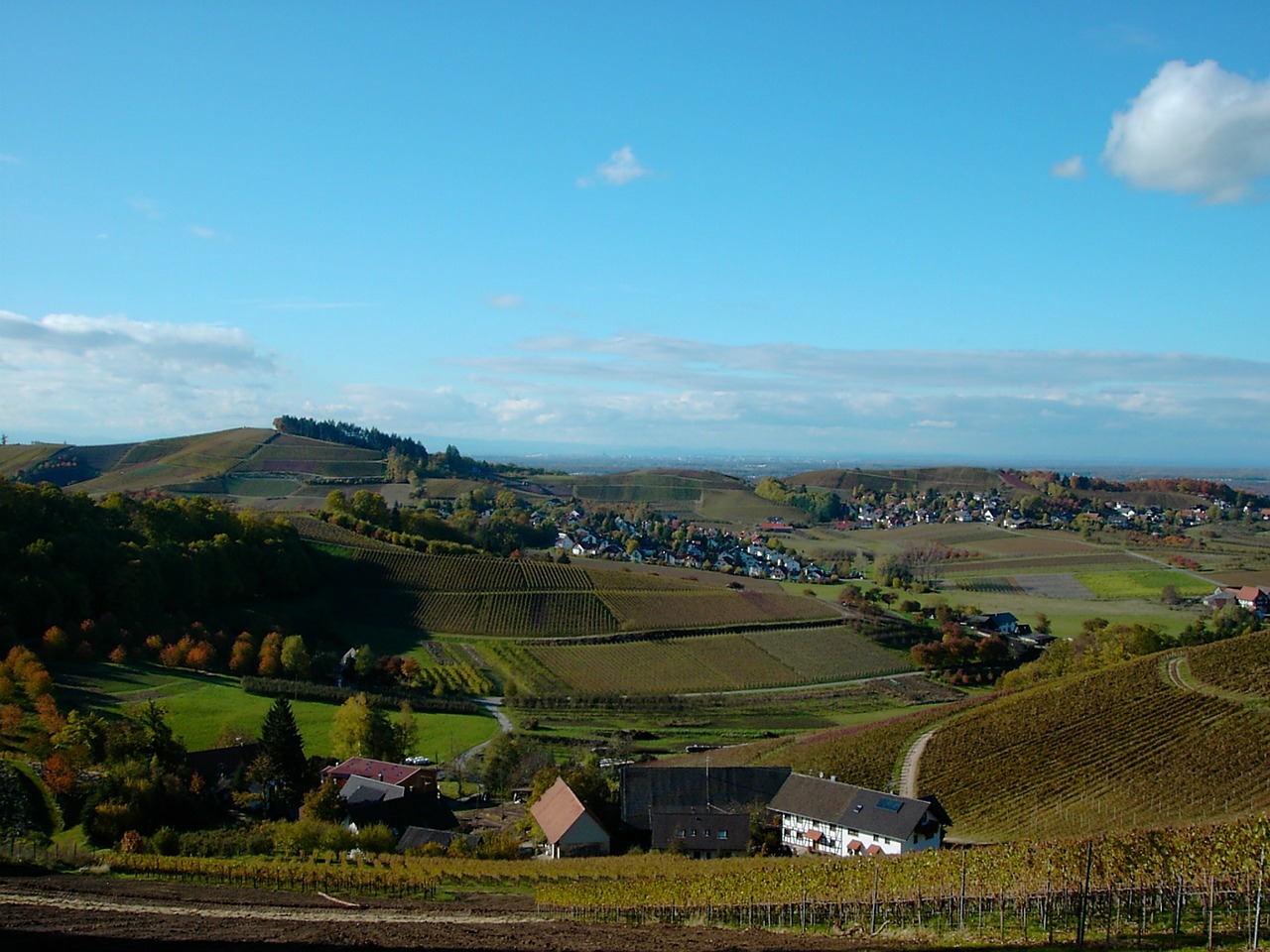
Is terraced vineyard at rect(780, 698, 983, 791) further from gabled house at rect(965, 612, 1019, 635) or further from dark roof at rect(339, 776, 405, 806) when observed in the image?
gabled house at rect(965, 612, 1019, 635)

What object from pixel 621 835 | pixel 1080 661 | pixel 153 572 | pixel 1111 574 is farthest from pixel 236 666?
pixel 1111 574

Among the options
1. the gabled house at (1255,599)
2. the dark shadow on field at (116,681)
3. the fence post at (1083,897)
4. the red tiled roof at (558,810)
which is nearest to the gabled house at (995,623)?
the gabled house at (1255,599)

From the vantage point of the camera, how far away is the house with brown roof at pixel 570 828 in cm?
3127

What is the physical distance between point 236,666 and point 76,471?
284 ft

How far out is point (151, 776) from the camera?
3069 centimetres

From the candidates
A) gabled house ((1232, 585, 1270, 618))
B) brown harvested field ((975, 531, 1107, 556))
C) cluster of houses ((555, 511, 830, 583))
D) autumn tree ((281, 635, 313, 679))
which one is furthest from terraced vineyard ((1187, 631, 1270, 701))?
brown harvested field ((975, 531, 1107, 556))

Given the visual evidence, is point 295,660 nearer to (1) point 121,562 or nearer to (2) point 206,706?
(2) point 206,706

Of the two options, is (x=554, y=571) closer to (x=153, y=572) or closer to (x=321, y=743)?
(x=153, y=572)

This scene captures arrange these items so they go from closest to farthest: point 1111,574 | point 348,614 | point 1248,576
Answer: point 348,614, point 1248,576, point 1111,574

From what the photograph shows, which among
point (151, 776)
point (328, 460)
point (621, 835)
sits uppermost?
point (328, 460)

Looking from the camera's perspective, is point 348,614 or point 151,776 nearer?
point 151,776

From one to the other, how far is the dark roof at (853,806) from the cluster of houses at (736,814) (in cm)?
3

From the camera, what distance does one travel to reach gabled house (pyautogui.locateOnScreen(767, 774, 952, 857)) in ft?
96.4

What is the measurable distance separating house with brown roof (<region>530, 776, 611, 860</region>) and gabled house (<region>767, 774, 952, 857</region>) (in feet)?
20.1
